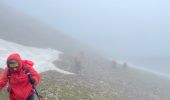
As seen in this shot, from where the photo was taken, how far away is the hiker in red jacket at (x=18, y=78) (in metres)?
10.1

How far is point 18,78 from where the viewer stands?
1044 cm

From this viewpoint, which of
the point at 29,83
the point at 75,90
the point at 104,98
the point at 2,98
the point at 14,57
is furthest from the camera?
the point at 104,98

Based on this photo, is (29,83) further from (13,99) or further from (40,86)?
(40,86)

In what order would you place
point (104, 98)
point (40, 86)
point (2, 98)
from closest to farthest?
point (2, 98), point (40, 86), point (104, 98)

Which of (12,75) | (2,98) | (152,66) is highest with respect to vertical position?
(152,66)

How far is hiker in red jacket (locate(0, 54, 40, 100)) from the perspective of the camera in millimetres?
10125

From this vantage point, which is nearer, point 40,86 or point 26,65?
point 26,65

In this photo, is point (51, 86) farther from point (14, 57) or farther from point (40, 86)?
point (14, 57)

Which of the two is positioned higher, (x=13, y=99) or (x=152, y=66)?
(x=152, y=66)

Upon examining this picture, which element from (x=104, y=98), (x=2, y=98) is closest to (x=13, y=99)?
(x=2, y=98)

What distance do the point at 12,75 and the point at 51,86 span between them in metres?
15.0

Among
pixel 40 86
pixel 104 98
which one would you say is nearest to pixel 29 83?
pixel 40 86

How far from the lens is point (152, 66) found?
14050 cm

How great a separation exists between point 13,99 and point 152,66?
13368cm
